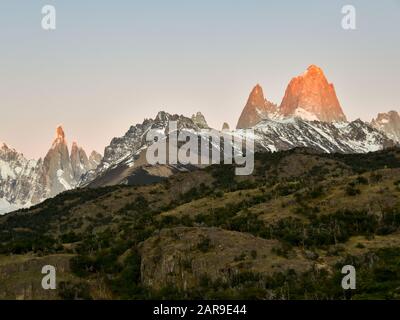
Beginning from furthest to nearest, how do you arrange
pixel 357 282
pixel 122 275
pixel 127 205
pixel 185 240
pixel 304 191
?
pixel 127 205 < pixel 304 191 < pixel 185 240 < pixel 122 275 < pixel 357 282

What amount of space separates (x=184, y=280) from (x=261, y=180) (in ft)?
376

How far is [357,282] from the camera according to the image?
70.4 meters

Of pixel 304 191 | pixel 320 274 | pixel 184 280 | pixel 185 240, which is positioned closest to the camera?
pixel 320 274

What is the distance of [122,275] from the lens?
87.8m
